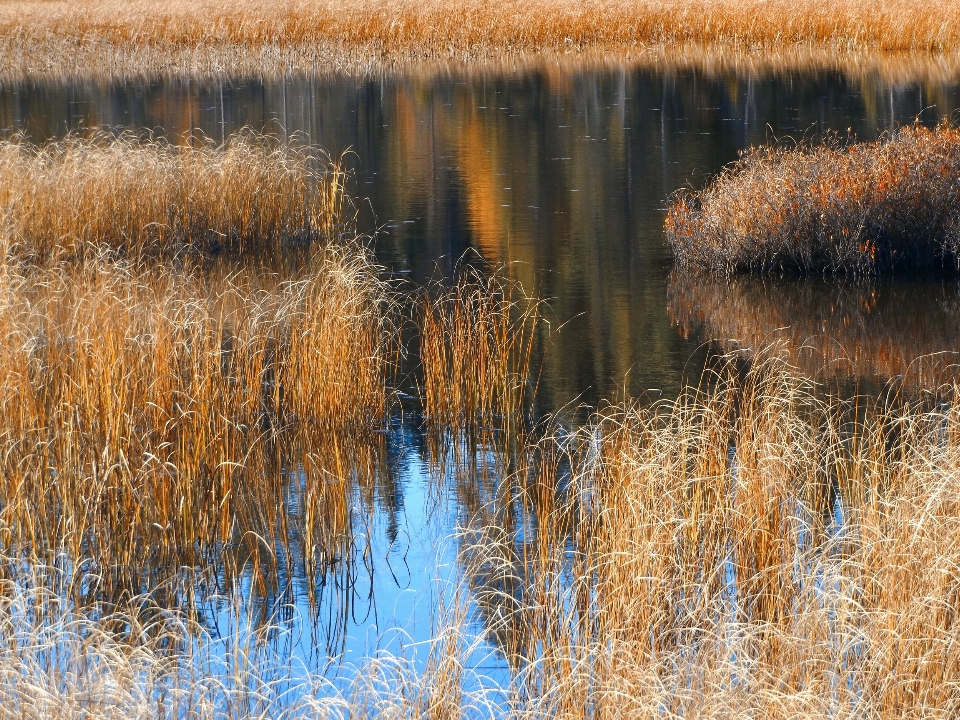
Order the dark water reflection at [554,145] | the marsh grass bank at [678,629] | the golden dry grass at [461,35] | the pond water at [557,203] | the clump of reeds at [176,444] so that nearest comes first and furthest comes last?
the marsh grass bank at [678,629] → the clump of reeds at [176,444] → the pond water at [557,203] → the dark water reflection at [554,145] → the golden dry grass at [461,35]

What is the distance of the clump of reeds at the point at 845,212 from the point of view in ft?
38.6

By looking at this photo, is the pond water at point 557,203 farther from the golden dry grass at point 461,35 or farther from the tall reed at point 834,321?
the golden dry grass at point 461,35

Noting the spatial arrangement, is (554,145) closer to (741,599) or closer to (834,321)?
(834,321)

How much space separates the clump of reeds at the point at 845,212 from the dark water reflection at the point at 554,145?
0.98 m

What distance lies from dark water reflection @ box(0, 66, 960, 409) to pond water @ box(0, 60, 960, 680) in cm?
5

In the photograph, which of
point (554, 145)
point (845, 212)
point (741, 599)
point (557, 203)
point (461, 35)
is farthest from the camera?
point (461, 35)

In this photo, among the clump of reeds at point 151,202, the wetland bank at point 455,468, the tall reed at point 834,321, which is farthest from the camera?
the clump of reeds at point 151,202

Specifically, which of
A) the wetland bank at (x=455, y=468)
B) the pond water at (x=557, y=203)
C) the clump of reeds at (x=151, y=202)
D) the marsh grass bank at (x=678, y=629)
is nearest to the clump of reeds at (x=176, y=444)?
the wetland bank at (x=455, y=468)

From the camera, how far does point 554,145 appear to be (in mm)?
21750

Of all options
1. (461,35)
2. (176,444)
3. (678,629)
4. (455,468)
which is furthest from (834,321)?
(461,35)

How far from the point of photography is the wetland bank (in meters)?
4.41

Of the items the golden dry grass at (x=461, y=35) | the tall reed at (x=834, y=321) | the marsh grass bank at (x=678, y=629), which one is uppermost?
the golden dry grass at (x=461, y=35)

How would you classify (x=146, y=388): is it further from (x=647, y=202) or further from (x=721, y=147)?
(x=721, y=147)

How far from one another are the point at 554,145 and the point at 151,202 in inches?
394
